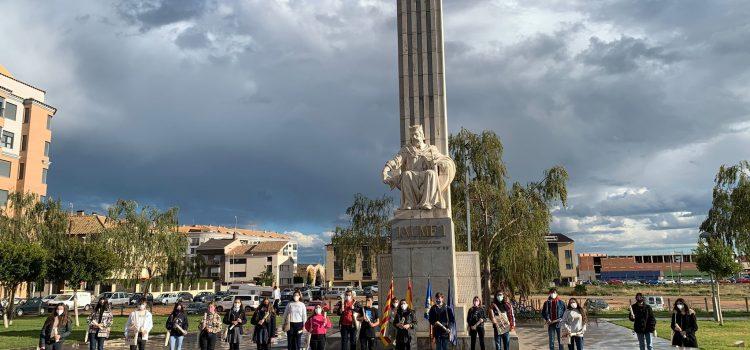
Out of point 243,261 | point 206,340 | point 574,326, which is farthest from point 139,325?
point 243,261

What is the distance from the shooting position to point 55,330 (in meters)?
13.5

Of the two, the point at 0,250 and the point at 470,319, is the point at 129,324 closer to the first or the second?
the point at 470,319

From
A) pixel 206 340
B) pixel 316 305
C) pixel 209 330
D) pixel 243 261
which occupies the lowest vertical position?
pixel 206 340

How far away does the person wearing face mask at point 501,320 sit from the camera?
1432 cm

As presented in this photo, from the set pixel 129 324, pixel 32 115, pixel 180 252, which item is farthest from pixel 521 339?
pixel 32 115

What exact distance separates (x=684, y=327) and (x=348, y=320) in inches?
311

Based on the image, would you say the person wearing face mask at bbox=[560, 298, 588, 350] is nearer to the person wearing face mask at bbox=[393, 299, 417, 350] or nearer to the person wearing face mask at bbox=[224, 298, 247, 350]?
the person wearing face mask at bbox=[393, 299, 417, 350]

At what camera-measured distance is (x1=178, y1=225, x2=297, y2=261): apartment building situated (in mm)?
114250

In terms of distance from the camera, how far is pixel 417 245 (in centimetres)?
1812

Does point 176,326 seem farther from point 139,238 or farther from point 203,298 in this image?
point 203,298

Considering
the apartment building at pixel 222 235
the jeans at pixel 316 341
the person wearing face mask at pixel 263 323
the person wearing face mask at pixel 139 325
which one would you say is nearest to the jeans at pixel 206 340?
the person wearing face mask at pixel 263 323

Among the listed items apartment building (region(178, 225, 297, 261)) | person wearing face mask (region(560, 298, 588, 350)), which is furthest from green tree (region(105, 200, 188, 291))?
apartment building (region(178, 225, 297, 261))

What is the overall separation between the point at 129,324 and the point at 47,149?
5374cm

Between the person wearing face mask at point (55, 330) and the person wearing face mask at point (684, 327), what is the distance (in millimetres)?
13833
